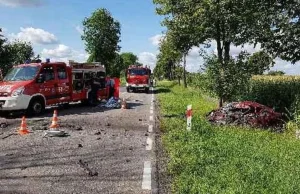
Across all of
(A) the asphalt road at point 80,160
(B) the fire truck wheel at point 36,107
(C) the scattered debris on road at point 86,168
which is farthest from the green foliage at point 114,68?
(C) the scattered debris on road at point 86,168

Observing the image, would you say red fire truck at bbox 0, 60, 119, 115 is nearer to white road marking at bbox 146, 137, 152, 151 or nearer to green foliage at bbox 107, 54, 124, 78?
white road marking at bbox 146, 137, 152, 151

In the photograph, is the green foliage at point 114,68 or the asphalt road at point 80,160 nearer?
the asphalt road at point 80,160

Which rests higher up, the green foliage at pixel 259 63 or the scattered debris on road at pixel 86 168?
the green foliage at pixel 259 63

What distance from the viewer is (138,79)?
41.8m

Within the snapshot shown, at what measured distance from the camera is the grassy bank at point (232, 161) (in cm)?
650

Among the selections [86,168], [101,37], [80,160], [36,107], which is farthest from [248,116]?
[101,37]

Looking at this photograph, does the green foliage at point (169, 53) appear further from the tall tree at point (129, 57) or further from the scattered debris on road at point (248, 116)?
the tall tree at point (129, 57)

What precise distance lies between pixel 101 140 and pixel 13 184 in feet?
15.0

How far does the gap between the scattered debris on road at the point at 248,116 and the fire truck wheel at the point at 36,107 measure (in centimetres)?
706

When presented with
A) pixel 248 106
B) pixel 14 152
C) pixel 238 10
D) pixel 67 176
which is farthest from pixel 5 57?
pixel 67 176

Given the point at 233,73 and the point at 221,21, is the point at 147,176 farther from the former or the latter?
the point at 221,21

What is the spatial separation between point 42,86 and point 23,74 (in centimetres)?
103

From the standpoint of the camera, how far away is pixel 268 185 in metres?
6.53

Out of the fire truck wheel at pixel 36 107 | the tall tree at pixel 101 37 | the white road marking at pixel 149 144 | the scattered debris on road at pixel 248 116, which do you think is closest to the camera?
the white road marking at pixel 149 144
